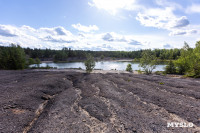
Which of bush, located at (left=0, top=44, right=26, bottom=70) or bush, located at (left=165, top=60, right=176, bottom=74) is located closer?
bush, located at (left=165, top=60, right=176, bottom=74)

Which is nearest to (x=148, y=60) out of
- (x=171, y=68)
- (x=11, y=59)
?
(x=171, y=68)

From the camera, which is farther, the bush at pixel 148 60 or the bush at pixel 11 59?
the bush at pixel 11 59

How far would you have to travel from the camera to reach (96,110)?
8.80 metres

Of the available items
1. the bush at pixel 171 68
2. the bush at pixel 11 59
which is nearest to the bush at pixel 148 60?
the bush at pixel 171 68

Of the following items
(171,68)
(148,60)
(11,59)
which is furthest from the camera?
(11,59)

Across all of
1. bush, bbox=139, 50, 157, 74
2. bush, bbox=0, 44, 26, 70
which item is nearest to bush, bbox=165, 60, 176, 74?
bush, bbox=139, 50, 157, 74

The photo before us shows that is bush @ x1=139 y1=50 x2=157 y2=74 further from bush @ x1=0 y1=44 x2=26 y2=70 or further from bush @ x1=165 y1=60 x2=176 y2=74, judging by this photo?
Answer: bush @ x1=0 y1=44 x2=26 y2=70

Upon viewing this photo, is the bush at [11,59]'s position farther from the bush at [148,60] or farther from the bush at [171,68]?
the bush at [171,68]

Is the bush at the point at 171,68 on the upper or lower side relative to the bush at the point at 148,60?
lower

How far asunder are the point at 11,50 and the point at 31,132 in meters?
53.4

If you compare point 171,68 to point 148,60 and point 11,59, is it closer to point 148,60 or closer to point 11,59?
point 148,60

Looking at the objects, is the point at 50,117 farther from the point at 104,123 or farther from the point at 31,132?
the point at 104,123

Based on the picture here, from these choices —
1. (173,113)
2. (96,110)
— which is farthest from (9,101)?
(173,113)

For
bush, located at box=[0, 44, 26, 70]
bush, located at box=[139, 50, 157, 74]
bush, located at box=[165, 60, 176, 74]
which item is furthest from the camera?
bush, located at box=[0, 44, 26, 70]
